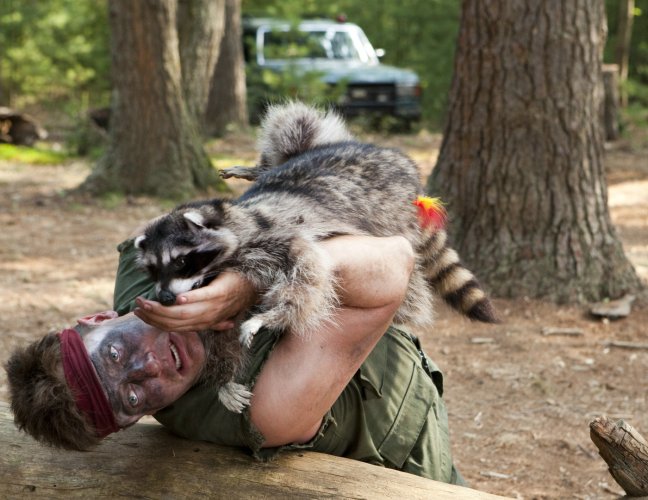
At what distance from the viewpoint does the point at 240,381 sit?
95.7 inches

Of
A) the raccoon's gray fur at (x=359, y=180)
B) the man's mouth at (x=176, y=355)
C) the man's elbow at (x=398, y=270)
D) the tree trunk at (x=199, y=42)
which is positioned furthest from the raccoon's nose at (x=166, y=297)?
the tree trunk at (x=199, y=42)

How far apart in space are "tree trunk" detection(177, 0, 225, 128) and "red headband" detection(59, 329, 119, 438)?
7884mm

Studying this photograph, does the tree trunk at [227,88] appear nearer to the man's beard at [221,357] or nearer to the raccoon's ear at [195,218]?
the raccoon's ear at [195,218]

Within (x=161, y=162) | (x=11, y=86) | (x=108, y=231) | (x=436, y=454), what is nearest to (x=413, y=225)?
(x=436, y=454)

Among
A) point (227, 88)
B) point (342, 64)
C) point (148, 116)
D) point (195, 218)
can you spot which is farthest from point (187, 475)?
point (342, 64)

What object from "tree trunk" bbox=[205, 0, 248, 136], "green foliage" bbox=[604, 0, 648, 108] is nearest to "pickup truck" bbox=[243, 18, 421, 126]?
"tree trunk" bbox=[205, 0, 248, 136]

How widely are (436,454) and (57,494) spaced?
115 centimetres

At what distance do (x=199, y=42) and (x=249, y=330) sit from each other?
8399 millimetres

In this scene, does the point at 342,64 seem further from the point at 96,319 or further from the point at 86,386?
the point at 86,386

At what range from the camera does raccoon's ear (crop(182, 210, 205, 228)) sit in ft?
9.05

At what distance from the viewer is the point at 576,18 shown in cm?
531

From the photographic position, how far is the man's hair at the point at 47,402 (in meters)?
2.22

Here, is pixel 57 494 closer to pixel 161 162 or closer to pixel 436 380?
pixel 436 380

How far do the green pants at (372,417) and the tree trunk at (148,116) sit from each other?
5841 mm
